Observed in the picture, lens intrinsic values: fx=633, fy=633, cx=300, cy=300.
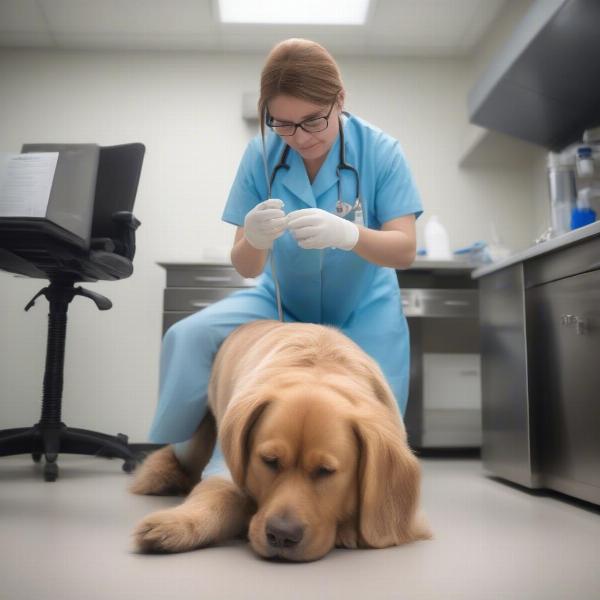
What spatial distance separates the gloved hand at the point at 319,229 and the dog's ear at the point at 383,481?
1.42 feet

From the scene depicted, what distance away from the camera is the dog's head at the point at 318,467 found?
3.59 feet

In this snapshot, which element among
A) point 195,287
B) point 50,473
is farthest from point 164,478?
point 195,287

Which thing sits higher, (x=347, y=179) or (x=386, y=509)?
(x=347, y=179)

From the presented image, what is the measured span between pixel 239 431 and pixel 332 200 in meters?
0.79

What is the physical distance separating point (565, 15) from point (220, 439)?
182 centimetres

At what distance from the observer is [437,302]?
322 centimetres

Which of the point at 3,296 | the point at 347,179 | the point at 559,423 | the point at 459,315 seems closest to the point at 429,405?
the point at 459,315

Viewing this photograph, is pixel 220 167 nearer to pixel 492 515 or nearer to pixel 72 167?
pixel 72 167

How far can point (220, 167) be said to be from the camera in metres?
3.85

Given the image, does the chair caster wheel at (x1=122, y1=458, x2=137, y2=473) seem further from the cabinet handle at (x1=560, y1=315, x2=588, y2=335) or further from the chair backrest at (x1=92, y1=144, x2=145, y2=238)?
the cabinet handle at (x1=560, y1=315, x2=588, y2=335)

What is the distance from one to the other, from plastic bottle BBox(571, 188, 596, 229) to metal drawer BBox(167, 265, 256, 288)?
1577 millimetres

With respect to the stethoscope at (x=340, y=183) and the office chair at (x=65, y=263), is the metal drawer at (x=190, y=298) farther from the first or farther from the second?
the stethoscope at (x=340, y=183)

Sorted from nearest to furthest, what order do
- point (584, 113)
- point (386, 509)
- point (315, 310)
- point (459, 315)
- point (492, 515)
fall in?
point (386, 509) → point (492, 515) → point (315, 310) → point (584, 113) → point (459, 315)

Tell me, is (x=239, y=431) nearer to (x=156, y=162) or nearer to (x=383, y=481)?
(x=383, y=481)
